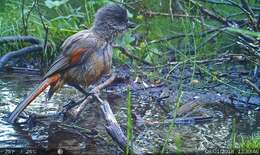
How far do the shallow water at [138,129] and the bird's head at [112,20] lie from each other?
2.41ft

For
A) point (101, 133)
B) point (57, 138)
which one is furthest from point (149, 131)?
point (57, 138)

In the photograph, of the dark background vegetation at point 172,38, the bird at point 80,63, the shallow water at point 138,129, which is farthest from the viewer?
the dark background vegetation at point 172,38

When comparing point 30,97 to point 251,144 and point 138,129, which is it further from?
point 251,144

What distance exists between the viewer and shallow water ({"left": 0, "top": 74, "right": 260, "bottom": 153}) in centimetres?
475

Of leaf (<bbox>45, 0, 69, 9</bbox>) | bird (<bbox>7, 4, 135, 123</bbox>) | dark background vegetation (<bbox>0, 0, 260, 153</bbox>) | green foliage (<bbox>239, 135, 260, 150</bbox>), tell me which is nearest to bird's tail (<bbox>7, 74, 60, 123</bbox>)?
bird (<bbox>7, 4, 135, 123</bbox>)

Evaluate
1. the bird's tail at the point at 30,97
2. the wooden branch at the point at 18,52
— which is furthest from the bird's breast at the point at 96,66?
the wooden branch at the point at 18,52

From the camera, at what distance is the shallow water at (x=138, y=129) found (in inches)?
187

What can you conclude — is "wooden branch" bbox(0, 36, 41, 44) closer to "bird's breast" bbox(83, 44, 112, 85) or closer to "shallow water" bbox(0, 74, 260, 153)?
"shallow water" bbox(0, 74, 260, 153)

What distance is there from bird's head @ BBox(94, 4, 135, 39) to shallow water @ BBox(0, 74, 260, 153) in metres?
0.73

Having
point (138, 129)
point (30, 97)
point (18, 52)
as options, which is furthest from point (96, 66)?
point (18, 52)

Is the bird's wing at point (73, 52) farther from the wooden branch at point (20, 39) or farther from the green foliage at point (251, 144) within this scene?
the green foliage at point (251, 144)

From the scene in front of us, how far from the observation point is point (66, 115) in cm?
540

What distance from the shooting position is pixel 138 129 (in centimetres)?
515

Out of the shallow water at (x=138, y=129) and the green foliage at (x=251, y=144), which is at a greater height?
the green foliage at (x=251, y=144)
